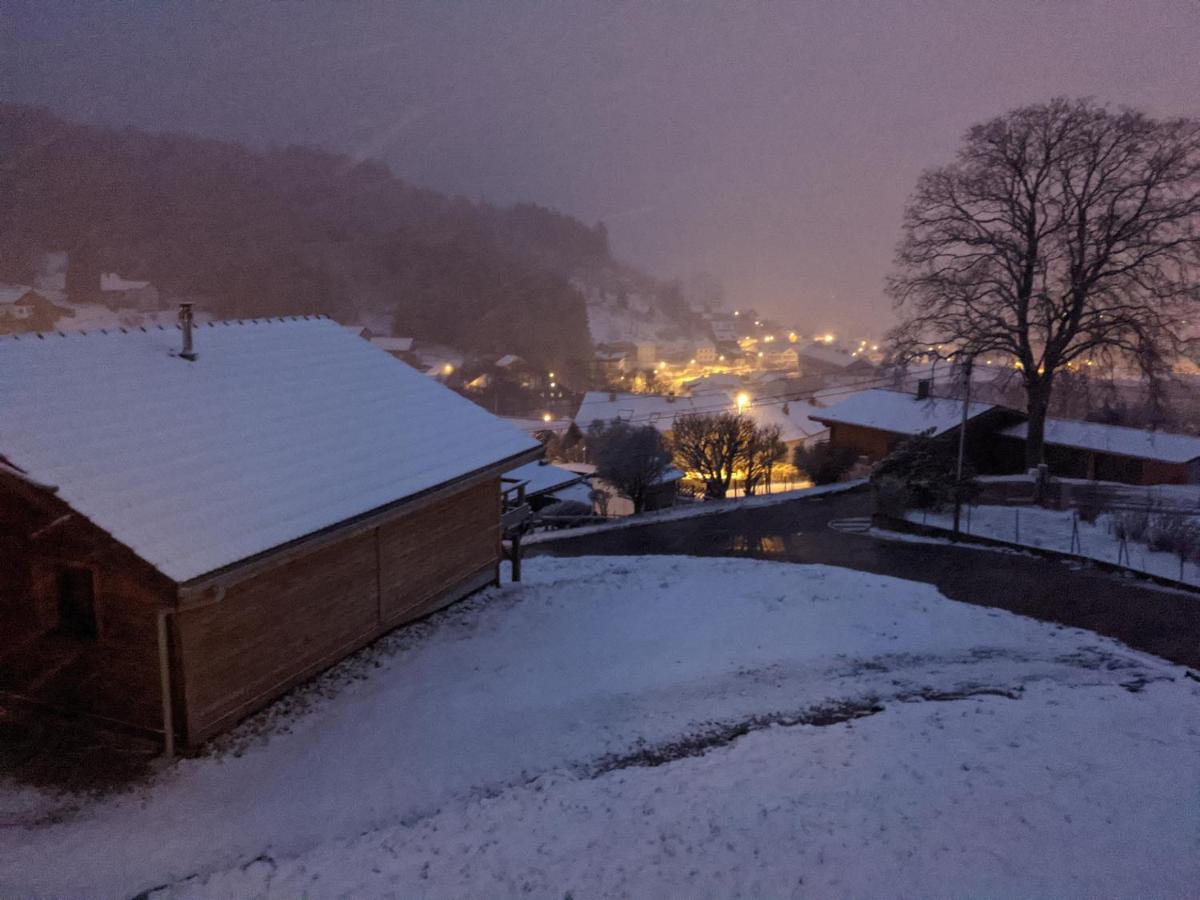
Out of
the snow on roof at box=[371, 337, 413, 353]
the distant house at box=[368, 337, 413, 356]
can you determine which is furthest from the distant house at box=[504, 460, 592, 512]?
the snow on roof at box=[371, 337, 413, 353]

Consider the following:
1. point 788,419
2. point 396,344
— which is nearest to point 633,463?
point 788,419

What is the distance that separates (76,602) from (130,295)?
300 feet

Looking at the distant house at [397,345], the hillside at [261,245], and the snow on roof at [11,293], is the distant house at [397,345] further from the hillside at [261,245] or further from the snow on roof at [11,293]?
the snow on roof at [11,293]

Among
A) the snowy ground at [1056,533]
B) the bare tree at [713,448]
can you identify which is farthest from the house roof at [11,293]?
the snowy ground at [1056,533]

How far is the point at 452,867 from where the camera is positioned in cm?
707

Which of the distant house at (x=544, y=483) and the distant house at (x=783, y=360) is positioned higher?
the distant house at (x=783, y=360)

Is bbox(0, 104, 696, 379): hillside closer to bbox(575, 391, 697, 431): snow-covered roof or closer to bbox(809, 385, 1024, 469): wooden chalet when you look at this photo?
bbox(575, 391, 697, 431): snow-covered roof

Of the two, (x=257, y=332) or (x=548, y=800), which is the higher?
(x=257, y=332)

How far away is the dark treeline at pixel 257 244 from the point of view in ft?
312

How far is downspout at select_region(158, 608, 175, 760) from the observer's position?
880cm

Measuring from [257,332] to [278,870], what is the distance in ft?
31.6

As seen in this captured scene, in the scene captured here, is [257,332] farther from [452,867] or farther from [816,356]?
[816,356]

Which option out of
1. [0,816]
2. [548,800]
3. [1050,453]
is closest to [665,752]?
[548,800]

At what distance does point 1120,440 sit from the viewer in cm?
3366
